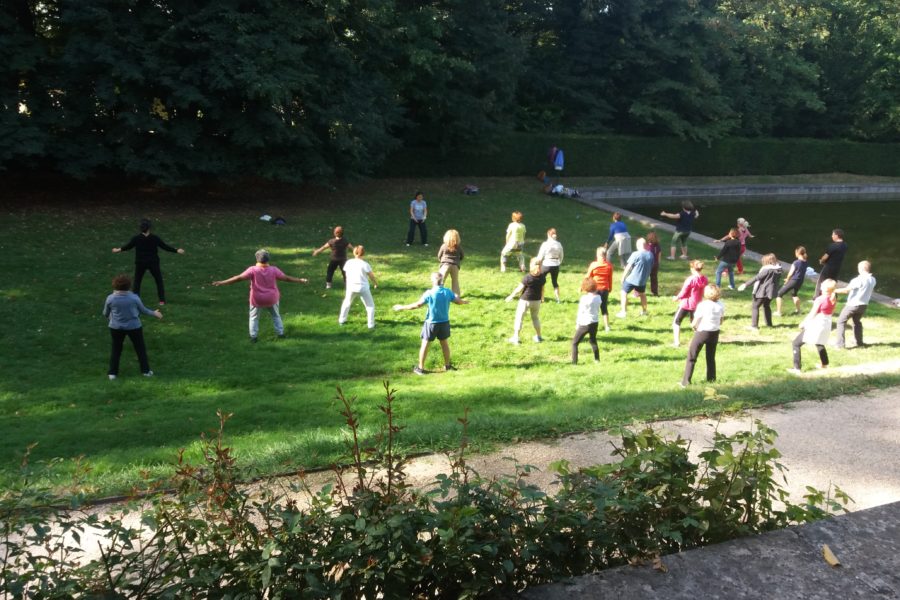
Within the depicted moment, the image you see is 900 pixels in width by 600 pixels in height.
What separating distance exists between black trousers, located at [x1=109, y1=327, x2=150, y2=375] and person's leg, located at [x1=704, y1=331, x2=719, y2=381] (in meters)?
7.85

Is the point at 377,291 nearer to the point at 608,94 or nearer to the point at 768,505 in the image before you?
the point at 768,505

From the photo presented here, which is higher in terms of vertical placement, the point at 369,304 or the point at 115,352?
the point at 369,304

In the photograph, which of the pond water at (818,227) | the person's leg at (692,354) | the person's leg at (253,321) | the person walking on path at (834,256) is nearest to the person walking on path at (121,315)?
the person's leg at (253,321)

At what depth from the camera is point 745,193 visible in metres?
36.6

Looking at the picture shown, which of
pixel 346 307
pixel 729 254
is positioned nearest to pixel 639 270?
pixel 729 254

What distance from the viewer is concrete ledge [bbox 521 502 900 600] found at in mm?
2607

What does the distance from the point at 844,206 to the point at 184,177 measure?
29.5 m

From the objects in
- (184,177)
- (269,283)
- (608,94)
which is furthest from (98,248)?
(608,94)

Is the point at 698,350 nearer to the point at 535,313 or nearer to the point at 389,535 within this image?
the point at 535,313

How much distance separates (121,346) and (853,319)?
11873mm

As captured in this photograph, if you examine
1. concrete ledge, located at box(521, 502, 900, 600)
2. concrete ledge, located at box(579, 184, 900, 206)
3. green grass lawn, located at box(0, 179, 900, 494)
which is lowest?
green grass lawn, located at box(0, 179, 900, 494)

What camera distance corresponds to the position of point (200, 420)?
855 centimetres

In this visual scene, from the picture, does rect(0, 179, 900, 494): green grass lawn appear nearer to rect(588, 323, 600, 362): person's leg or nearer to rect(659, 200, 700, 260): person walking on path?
rect(588, 323, 600, 362): person's leg

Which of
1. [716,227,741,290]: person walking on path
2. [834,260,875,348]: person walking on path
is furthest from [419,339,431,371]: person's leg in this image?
[716,227,741,290]: person walking on path
